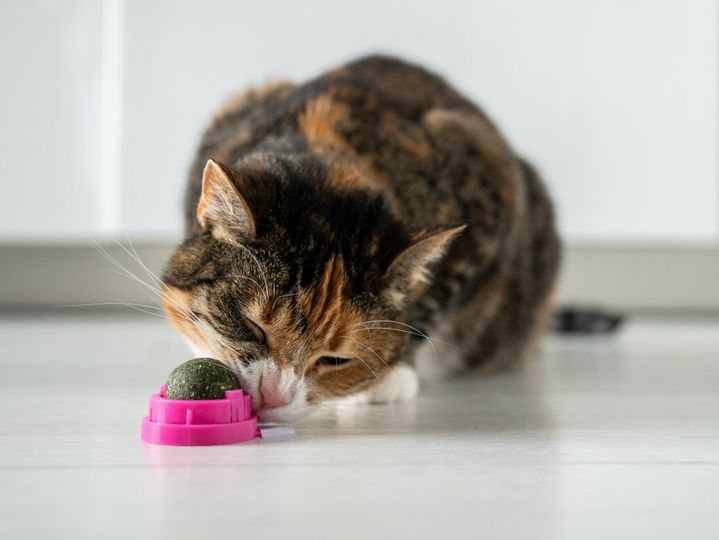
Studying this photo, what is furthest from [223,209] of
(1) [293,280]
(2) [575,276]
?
(2) [575,276]

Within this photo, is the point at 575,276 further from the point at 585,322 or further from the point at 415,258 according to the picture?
the point at 415,258

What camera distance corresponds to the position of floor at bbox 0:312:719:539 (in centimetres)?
104

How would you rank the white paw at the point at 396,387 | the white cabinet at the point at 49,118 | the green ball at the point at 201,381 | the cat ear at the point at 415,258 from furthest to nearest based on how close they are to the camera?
1. the white cabinet at the point at 49,118
2. the white paw at the point at 396,387
3. the cat ear at the point at 415,258
4. the green ball at the point at 201,381

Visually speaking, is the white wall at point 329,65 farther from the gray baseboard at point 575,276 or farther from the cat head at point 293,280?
the cat head at point 293,280

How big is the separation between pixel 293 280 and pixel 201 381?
23 centimetres

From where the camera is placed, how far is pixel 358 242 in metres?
1.57

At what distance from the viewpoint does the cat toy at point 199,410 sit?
54.5 inches

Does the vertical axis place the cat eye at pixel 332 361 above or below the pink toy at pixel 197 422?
above

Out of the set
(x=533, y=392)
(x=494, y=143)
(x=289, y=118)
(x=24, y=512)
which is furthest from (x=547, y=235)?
(x=24, y=512)

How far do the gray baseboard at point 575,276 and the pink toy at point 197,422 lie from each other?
2.21 m

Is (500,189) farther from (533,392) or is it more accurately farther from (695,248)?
(695,248)

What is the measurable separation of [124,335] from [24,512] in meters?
2.00

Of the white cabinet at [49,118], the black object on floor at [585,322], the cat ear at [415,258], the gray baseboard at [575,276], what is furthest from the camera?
the gray baseboard at [575,276]

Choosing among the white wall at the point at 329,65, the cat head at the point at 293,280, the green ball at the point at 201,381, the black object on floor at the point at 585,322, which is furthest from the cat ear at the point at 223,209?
the black object on floor at the point at 585,322
